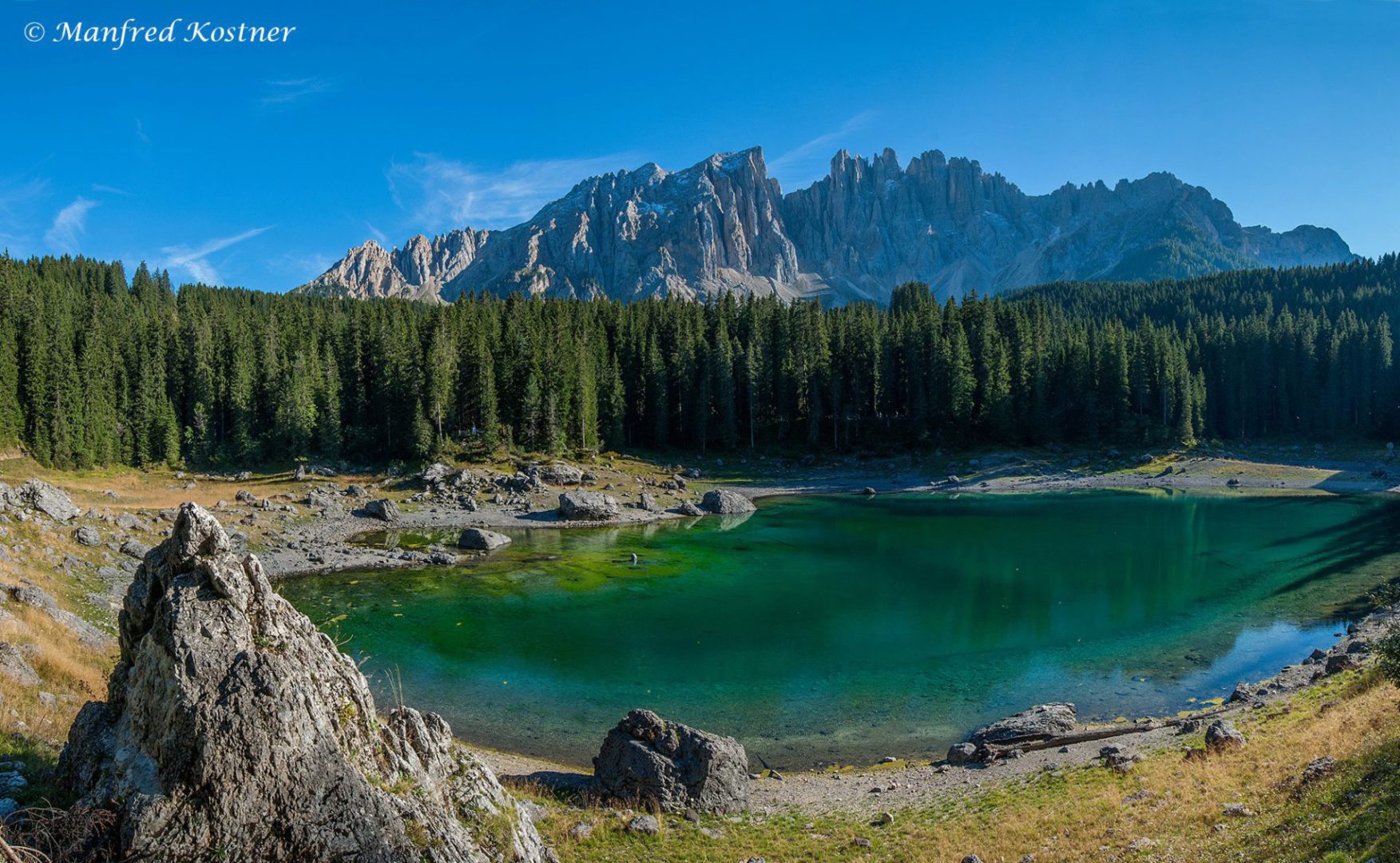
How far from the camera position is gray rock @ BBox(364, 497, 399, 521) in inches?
2534

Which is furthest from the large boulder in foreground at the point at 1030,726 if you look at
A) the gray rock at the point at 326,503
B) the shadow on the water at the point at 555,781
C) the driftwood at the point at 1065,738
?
the gray rock at the point at 326,503

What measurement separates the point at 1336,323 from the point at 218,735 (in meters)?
169

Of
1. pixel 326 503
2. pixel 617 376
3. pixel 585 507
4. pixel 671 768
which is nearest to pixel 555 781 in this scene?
pixel 671 768

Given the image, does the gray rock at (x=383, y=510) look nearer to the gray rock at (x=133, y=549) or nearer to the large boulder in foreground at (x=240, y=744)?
the gray rock at (x=133, y=549)

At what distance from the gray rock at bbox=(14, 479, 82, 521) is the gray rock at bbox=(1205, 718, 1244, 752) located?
53.8 meters

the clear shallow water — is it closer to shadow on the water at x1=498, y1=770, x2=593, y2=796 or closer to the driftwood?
the driftwood

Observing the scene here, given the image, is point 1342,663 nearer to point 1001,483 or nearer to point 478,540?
point 478,540

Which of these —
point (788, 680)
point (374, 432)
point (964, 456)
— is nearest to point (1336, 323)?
point (964, 456)

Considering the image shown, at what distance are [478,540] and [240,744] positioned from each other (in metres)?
48.2

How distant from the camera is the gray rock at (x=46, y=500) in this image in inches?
1601

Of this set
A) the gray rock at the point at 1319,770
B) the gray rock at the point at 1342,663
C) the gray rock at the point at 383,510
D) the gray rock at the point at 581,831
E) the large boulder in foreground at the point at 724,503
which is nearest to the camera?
the gray rock at the point at 1319,770

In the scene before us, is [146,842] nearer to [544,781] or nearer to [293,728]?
[293,728]

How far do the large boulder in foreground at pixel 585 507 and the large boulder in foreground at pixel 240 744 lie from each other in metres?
59.1

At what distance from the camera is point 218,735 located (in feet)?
32.1
